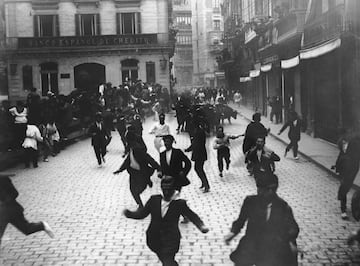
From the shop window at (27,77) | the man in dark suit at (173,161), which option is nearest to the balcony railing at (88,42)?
the shop window at (27,77)

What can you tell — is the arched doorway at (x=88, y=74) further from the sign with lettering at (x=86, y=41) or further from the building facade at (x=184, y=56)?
the building facade at (x=184, y=56)

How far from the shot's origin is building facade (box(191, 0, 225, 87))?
208 feet

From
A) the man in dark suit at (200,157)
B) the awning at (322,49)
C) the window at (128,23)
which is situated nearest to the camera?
the man in dark suit at (200,157)

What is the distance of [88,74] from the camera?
1305 inches

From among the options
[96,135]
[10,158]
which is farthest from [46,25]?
[96,135]

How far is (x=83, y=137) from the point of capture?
2122 centimetres

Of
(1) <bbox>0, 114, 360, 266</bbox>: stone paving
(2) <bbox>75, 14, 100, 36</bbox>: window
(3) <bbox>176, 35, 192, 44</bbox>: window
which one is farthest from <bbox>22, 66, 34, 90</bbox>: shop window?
(3) <bbox>176, 35, 192, 44</bbox>: window

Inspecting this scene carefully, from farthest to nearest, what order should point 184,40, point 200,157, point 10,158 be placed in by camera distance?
point 184,40, point 10,158, point 200,157

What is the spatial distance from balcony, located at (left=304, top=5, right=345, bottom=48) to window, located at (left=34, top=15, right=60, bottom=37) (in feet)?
64.6

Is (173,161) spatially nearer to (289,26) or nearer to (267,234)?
(267,234)

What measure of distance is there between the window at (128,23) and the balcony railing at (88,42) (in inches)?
31.6

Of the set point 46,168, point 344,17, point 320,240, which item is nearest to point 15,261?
point 320,240

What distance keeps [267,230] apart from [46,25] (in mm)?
30782

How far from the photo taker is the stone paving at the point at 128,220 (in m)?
6.19
